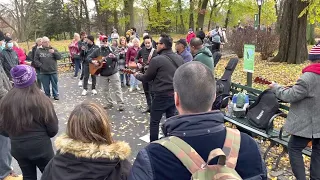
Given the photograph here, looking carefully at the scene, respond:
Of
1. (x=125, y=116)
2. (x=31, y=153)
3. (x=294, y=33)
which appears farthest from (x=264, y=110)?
(x=294, y=33)

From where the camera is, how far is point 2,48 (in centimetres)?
704

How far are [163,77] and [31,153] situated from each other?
2395 mm

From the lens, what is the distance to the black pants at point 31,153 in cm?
320

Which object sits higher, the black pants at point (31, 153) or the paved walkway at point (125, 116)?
the black pants at point (31, 153)

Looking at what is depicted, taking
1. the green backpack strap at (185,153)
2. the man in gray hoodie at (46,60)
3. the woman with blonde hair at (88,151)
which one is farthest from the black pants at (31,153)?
the man in gray hoodie at (46,60)

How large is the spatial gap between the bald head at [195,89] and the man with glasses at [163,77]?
10.4ft

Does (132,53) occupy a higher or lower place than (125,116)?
higher

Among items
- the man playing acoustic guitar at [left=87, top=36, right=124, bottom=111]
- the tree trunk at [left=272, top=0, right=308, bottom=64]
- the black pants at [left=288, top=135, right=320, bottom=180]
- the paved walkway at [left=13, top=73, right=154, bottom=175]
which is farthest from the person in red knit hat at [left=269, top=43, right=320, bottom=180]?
the tree trunk at [left=272, top=0, right=308, bottom=64]

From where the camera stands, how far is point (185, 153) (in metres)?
1.50

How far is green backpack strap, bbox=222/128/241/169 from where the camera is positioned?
1530mm

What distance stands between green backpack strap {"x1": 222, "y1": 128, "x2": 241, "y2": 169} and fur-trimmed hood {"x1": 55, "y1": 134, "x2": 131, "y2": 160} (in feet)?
2.98

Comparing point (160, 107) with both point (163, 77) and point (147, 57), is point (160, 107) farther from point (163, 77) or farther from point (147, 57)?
point (147, 57)

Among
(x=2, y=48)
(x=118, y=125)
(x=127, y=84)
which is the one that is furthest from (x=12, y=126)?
(x=127, y=84)

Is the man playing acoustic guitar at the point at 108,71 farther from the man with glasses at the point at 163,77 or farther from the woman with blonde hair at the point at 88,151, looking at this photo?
the woman with blonde hair at the point at 88,151
